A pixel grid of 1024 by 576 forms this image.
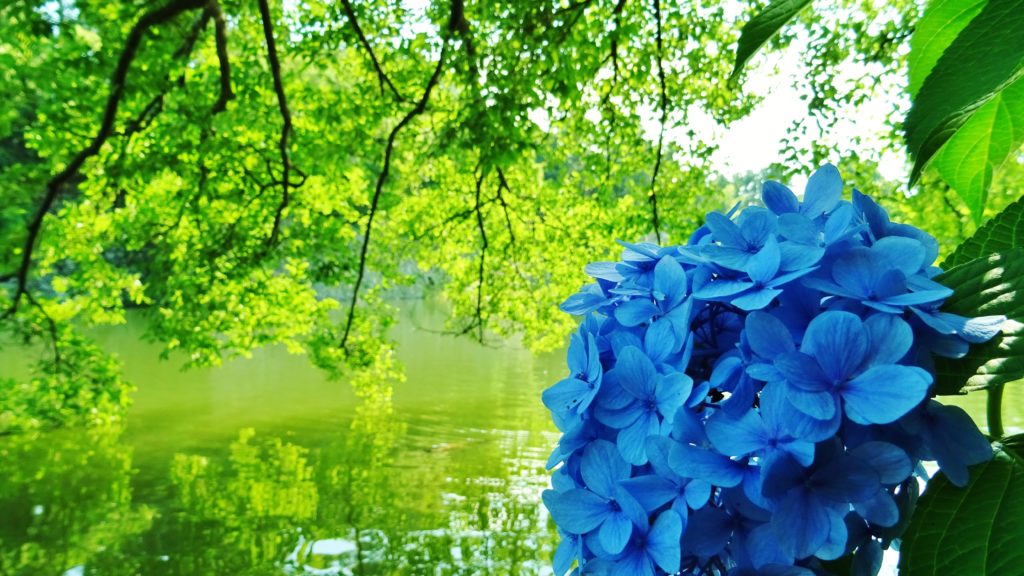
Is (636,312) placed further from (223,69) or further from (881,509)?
(223,69)

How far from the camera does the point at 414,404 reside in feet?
48.8

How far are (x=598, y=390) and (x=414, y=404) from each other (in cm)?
1468

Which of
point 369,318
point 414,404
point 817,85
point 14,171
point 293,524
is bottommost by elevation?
point 293,524

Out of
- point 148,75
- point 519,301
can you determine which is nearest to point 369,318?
point 519,301

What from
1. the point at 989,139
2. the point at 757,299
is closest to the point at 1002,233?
the point at 989,139

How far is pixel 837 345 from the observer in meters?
0.42

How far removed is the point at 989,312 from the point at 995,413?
8cm

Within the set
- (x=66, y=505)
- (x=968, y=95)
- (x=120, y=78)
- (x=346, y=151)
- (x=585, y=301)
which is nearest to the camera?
(x=968, y=95)

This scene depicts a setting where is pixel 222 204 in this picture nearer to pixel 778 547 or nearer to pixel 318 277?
pixel 318 277

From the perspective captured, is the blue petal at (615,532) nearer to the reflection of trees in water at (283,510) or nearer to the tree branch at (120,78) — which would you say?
the tree branch at (120,78)

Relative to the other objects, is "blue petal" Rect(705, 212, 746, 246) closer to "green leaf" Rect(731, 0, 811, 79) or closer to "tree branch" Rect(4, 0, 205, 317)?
"green leaf" Rect(731, 0, 811, 79)

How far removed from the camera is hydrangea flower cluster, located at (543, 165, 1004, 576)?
1.35ft

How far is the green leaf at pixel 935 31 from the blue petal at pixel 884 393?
0.22 meters

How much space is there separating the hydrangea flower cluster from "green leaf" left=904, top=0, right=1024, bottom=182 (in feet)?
0.28
